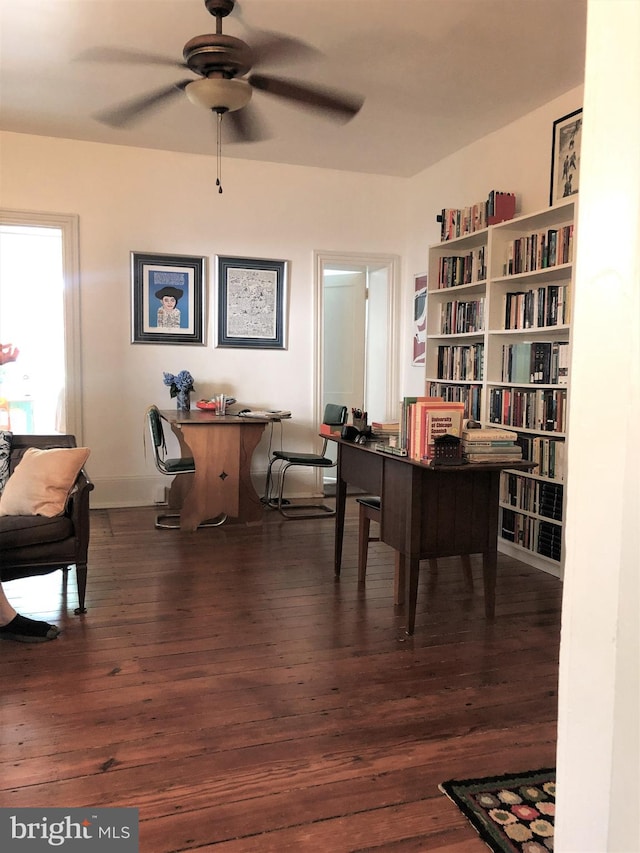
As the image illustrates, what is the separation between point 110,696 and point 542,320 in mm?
3187

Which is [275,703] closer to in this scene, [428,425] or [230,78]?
[428,425]

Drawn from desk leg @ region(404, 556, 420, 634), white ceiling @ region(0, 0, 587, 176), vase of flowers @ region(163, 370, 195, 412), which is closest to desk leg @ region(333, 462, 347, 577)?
desk leg @ region(404, 556, 420, 634)

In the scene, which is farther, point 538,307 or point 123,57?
point 538,307

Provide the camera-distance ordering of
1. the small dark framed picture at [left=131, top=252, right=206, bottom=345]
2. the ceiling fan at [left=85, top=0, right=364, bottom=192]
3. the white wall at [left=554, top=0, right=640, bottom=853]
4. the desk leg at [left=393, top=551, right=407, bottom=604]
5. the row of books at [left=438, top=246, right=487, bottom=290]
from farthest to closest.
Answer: the small dark framed picture at [left=131, top=252, right=206, bottom=345]
the row of books at [left=438, top=246, right=487, bottom=290]
the desk leg at [left=393, top=551, right=407, bottom=604]
the ceiling fan at [left=85, top=0, right=364, bottom=192]
the white wall at [left=554, top=0, right=640, bottom=853]

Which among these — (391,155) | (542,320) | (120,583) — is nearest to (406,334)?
(391,155)

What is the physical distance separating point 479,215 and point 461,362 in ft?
3.45

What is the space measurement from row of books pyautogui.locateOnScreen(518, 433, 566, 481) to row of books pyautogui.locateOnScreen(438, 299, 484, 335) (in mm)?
966

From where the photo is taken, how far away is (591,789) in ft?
2.91

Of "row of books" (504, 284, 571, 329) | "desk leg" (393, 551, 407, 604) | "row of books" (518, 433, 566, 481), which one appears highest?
"row of books" (504, 284, 571, 329)

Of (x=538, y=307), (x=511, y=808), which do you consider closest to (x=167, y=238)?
(x=538, y=307)

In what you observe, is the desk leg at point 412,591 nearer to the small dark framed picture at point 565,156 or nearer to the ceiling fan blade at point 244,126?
the small dark framed picture at point 565,156

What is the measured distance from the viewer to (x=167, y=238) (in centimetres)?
575

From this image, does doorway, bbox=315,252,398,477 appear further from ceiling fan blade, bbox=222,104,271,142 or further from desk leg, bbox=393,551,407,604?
desk leg, bbox=393,551,407,604

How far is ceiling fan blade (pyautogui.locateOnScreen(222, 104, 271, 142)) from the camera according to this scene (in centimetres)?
399
